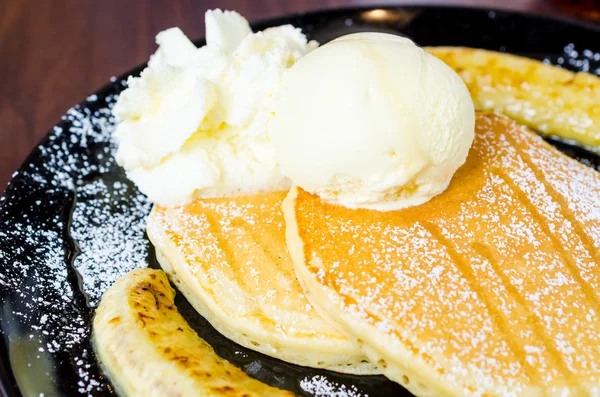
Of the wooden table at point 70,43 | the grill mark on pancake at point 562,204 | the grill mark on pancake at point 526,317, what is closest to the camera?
the grill mark on pancake at point 526,317

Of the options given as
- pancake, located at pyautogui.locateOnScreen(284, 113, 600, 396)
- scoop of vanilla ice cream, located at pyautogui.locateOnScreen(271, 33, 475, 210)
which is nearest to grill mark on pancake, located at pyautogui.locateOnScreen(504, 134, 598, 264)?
pancake, located at pyautogui.locateOnScreen(284, 113, 600, 396)

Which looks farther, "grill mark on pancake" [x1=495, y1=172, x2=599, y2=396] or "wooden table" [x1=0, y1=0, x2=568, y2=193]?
"wooden table" [x1=0, y1=0, x2=568, y2=193]

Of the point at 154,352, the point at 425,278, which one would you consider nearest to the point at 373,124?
the point at 425,278

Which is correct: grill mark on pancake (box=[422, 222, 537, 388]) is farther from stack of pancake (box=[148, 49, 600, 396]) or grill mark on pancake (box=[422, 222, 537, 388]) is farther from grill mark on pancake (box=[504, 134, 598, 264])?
grill mark on pancake (box=[504, 134, 598, 264])

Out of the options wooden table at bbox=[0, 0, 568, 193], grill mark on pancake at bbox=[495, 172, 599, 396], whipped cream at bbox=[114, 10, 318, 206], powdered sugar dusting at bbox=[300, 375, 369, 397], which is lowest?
grill mark on pancake at bbox=[495, 172, 599, 396]

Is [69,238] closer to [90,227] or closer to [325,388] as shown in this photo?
[90,227]

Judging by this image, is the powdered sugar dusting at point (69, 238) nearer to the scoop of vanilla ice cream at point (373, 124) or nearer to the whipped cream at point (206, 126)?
the whipped cream at point (206, 126)

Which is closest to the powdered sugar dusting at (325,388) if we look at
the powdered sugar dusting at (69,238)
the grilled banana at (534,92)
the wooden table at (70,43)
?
the powdered sugar dusting at (69,238)
